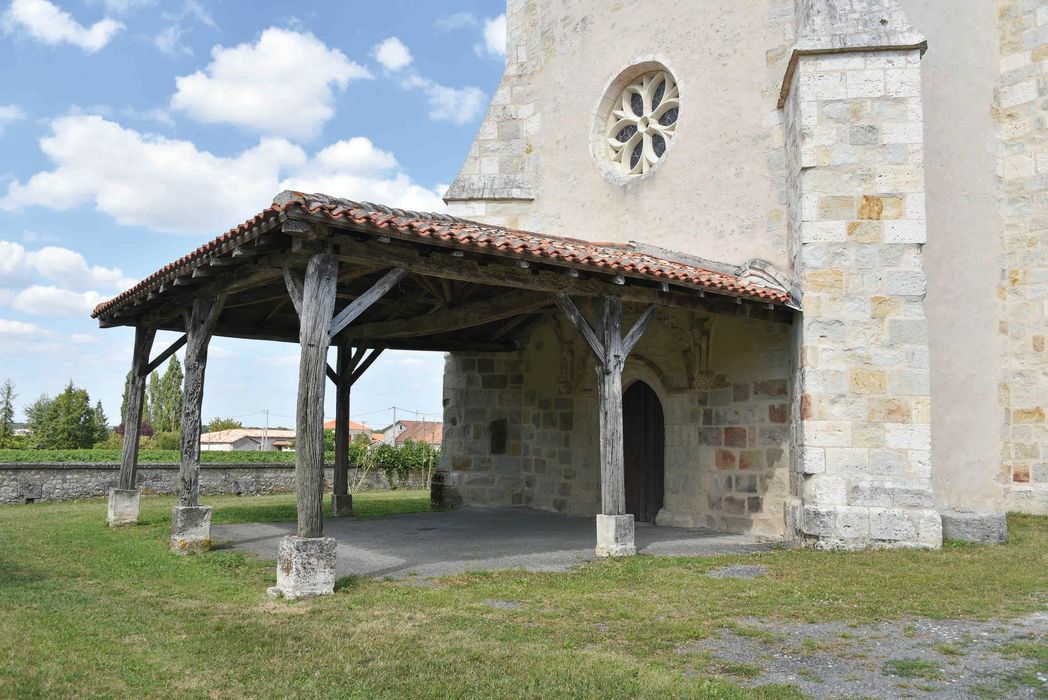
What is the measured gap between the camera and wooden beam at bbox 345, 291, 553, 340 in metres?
8.23

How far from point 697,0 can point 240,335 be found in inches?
277

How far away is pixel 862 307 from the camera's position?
311 inches

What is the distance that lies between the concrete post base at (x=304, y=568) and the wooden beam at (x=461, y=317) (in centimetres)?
322

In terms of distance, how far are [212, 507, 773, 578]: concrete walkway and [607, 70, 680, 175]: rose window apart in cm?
483

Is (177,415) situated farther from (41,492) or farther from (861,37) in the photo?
(861,37)

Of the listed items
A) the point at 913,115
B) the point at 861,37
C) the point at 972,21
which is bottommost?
the point at 913,115

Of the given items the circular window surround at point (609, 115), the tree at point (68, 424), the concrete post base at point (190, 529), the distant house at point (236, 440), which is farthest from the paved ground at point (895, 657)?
the distant house at point (236, 440)

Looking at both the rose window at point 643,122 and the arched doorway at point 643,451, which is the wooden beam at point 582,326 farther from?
the rose window at point 643,122

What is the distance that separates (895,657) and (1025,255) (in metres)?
7.60

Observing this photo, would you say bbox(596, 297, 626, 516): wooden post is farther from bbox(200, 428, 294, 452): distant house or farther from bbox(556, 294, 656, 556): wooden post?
bbox(200, 428, 294, 452): distant house

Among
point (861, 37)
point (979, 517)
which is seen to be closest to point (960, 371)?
point (979, 517)

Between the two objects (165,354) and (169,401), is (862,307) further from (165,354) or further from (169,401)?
(169,401)

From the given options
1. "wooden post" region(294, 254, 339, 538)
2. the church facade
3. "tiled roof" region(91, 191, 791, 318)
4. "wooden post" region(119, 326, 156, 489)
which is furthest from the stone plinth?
"wooden post" region(119, 326, 156, 489)

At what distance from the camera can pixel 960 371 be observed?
9234 mm
